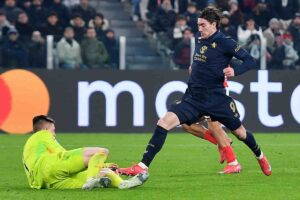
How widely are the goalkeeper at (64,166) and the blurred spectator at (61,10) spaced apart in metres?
13.2

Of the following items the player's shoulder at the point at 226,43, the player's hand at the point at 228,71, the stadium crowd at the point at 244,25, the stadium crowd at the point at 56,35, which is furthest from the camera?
the stadium crowd at the point at 244,25

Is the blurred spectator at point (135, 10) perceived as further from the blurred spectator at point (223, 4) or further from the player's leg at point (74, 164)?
the player's leg at point (74, 164)

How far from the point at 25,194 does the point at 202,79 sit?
3.01 metres

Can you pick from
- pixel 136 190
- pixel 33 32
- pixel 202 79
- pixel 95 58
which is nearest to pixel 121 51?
pixel 95 58

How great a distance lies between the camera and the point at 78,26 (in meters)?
24.9

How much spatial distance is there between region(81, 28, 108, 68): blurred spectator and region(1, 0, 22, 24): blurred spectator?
83.1 inches

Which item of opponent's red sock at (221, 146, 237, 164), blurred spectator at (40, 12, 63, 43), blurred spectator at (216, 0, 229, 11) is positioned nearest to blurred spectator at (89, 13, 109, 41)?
blurred spectator at (40, 12, 63, 43)


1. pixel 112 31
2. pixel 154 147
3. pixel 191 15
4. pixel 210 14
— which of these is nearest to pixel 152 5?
pixel 191 15

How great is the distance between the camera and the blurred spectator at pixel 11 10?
25.2 metres

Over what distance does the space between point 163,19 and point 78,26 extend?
253 cm

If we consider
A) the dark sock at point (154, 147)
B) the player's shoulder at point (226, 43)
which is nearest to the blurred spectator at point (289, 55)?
the player's shoulder at point (226, 43)

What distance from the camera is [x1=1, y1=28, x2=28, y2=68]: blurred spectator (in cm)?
2303

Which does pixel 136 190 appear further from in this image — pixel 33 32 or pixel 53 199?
pixel 33 32

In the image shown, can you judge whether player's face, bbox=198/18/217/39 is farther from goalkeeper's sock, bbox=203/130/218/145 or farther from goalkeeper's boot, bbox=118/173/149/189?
goalkeeper's boot, bbox=118/173/149/189
